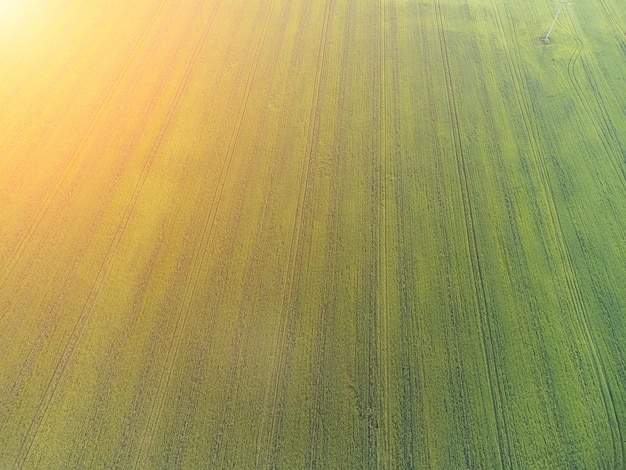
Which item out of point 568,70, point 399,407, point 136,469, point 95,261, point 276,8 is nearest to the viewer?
point 136,469

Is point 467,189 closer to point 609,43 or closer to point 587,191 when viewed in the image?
point 587,191

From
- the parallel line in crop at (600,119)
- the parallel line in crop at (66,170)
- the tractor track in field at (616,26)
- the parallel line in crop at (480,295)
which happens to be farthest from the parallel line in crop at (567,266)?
the parallel line in crop at (66,170)

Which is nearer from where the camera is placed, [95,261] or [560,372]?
[560,372]

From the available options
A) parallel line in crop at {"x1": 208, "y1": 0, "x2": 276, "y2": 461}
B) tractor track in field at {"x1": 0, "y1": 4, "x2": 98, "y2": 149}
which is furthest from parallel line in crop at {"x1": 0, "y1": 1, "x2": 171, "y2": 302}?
parallel line in crop at {"x1": 208, "y1": 0, "x2": 276, "y2": 461}

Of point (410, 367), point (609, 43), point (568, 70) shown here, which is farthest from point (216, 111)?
point (609, 43)

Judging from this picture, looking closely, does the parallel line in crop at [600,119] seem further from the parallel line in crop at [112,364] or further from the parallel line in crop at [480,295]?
the parallel line in crop at [112,364]

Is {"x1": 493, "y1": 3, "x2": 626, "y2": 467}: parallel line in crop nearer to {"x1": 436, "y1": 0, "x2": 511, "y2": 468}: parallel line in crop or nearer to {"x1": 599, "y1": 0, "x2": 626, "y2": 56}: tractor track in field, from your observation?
{"x1": 436, "y1": 0, "x2": 511, "y2": 468}: parallel line in crop
